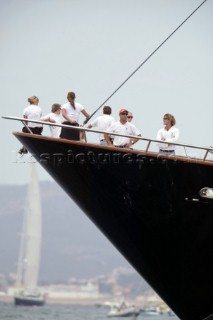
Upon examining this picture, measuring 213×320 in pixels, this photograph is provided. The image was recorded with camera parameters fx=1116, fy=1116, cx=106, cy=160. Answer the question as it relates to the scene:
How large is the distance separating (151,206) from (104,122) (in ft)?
6.67

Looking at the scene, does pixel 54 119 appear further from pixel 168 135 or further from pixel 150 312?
pixel 150 312

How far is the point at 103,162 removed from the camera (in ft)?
76.4

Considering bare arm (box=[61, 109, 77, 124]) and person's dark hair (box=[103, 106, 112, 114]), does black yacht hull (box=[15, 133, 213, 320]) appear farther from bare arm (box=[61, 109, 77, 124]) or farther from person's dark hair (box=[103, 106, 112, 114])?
person's dark hair (box=[103, 106, 112, 114])

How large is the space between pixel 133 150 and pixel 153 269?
2980 millimetres

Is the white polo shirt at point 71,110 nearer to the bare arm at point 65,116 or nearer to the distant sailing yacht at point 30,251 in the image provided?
the bare arm at point 65,116

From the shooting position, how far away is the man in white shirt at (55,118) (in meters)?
23.6

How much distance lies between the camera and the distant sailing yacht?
12559cm

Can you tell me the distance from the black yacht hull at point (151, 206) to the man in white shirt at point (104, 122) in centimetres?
63

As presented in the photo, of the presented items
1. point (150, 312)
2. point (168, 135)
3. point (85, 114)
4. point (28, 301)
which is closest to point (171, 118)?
point (168, 135)

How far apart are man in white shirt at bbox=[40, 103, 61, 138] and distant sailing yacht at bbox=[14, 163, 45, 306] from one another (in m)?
96.0

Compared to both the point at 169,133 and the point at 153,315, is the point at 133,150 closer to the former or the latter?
the point at 169,133

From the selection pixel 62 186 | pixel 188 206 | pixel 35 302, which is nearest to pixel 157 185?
pixel 188 206

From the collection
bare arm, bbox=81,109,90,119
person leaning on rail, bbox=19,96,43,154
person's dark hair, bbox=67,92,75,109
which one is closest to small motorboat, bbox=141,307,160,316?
bare arm, bbox=81,109,90,119

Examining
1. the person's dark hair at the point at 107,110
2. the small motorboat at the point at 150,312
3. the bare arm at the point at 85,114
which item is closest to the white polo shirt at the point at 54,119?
the bare arm at the point at 85,114
